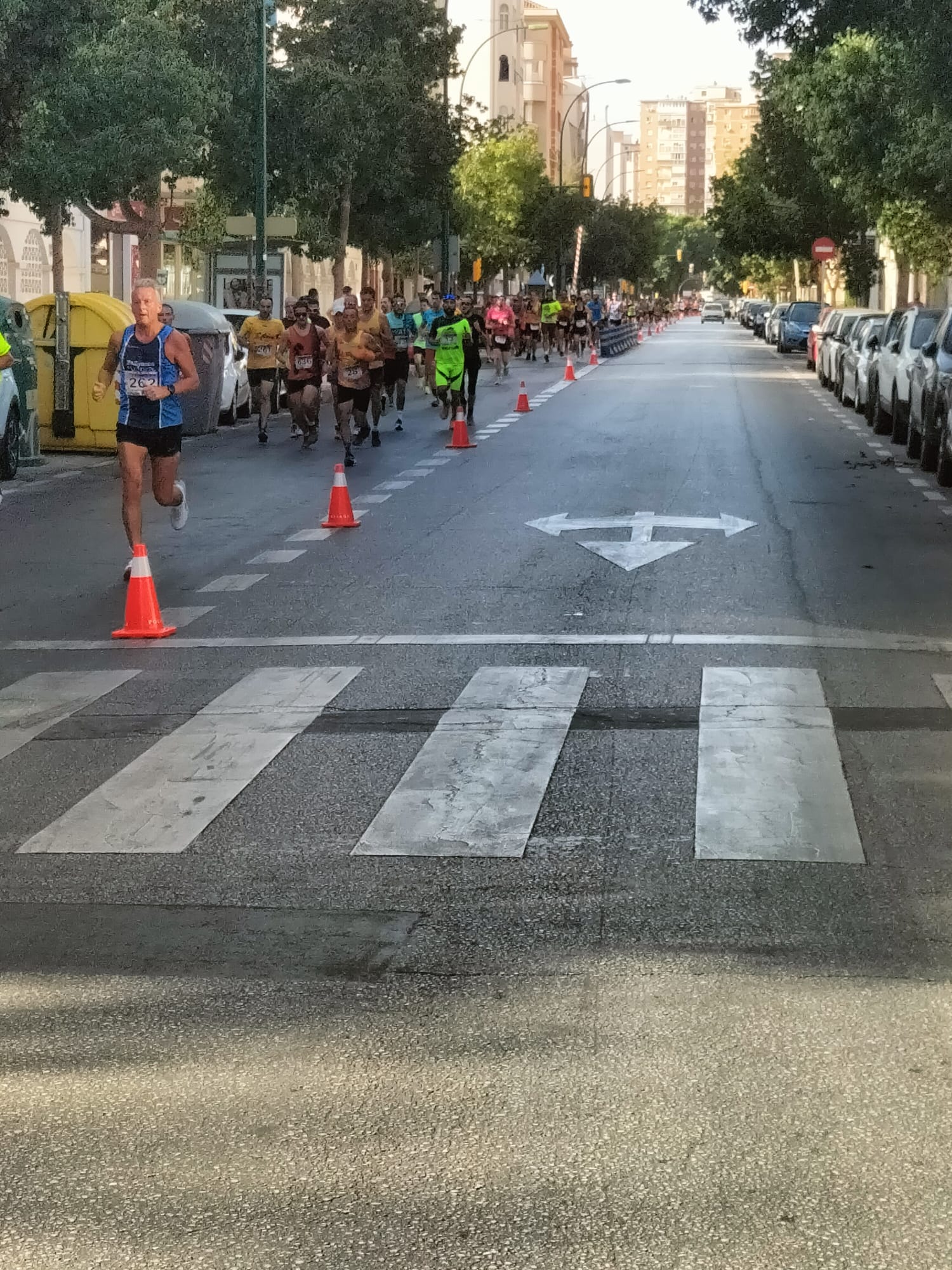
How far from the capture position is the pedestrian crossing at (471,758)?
639 centimetres

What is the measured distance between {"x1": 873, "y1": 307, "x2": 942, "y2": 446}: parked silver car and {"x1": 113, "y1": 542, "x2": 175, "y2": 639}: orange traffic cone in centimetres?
1401

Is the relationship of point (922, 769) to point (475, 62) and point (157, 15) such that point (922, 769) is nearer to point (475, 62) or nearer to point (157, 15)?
point (157, 15)

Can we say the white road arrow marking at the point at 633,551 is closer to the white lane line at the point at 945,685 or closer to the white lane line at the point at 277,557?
the white lane line at the point at 277,557

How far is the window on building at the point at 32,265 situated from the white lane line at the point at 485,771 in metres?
37.5

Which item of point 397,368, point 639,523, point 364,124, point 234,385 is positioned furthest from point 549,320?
point 639,523

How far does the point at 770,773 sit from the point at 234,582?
6.06 metres

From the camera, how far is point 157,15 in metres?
36.8

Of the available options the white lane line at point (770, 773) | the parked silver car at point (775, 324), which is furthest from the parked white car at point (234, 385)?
the parked silver car at point (775, 324)

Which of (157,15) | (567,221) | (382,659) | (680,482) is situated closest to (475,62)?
(567,221)

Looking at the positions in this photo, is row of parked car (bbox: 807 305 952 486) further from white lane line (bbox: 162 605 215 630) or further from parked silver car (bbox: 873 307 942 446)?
white lane line (bbox: 162 605 215 630)

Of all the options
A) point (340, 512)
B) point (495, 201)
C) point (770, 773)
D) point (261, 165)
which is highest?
point (495, 201)

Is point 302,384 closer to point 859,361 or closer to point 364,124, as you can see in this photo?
point 859,361

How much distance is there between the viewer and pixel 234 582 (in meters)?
12.7

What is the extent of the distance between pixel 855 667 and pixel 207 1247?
20.9 ft
